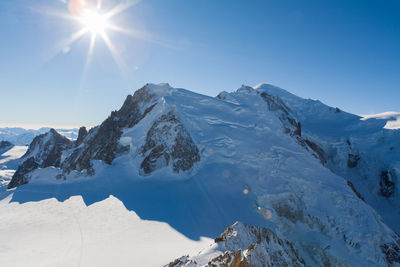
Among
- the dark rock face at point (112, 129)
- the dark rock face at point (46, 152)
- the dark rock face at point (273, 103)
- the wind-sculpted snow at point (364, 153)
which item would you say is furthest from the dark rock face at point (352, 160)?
the dark rock face at point (46, 152)

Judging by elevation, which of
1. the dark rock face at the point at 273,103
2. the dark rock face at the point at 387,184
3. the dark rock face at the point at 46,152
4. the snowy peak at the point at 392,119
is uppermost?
the dark rock face at the point at 46,152

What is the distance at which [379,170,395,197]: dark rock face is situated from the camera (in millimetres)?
33906

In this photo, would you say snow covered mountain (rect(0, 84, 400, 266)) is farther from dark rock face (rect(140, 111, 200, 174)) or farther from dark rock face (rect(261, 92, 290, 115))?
dark rock face (rect(261, 92, 290, 115))

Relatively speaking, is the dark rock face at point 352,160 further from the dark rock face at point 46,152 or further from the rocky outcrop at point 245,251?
the dark rock face at point 46,152

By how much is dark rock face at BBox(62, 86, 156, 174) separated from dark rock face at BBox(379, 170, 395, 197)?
4181 centimetres

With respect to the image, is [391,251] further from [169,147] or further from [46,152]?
[46,152]

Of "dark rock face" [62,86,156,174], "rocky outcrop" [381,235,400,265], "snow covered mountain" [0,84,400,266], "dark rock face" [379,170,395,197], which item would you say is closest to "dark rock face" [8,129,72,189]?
"dark rock face" [62,86,156,174]

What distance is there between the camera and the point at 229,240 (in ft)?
27.6

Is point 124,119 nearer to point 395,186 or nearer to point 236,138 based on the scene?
point 236,138

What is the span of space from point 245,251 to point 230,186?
11280mm

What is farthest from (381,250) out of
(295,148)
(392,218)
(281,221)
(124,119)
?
(124,119)

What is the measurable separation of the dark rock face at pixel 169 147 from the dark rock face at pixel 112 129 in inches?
264

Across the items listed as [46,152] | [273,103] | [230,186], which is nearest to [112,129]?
[230,186]

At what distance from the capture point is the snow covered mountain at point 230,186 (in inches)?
546
